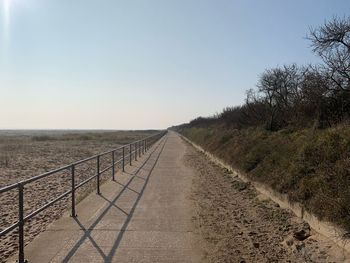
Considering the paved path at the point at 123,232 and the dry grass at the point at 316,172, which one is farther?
the dry grass at the point at 316,172

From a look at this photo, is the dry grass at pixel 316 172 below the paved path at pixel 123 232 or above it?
above

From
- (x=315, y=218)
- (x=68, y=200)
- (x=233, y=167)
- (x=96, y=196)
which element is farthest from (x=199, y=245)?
(x=233, y=167)

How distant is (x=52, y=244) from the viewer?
7676 mm

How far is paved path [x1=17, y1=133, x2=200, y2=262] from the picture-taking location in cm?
704

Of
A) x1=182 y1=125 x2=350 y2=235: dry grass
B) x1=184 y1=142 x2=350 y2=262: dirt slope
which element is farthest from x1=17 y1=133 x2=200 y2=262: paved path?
x1=182 y1=125 x2=350 y2=235: dry grass

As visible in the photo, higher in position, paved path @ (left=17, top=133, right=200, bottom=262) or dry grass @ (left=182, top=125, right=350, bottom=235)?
dry grass @ (left=182, top=125, right=350, bottom=235)

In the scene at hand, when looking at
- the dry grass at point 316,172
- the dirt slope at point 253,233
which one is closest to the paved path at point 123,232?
the dirt slope at point 253,233

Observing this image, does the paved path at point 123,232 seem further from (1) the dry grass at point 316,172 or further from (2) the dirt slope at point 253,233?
(1) the dry grass at point 316,172

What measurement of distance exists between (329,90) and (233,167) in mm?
5715

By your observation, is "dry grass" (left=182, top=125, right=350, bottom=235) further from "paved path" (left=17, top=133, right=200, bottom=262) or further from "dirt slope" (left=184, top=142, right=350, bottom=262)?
"paved path" (left=17, top=133, right=200, bottom=262)

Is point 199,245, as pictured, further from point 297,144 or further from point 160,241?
point 297,144

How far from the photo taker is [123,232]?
851 cm

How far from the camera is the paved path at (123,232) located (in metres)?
7.04

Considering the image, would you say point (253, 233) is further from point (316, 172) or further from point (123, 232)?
point (123, 232)
